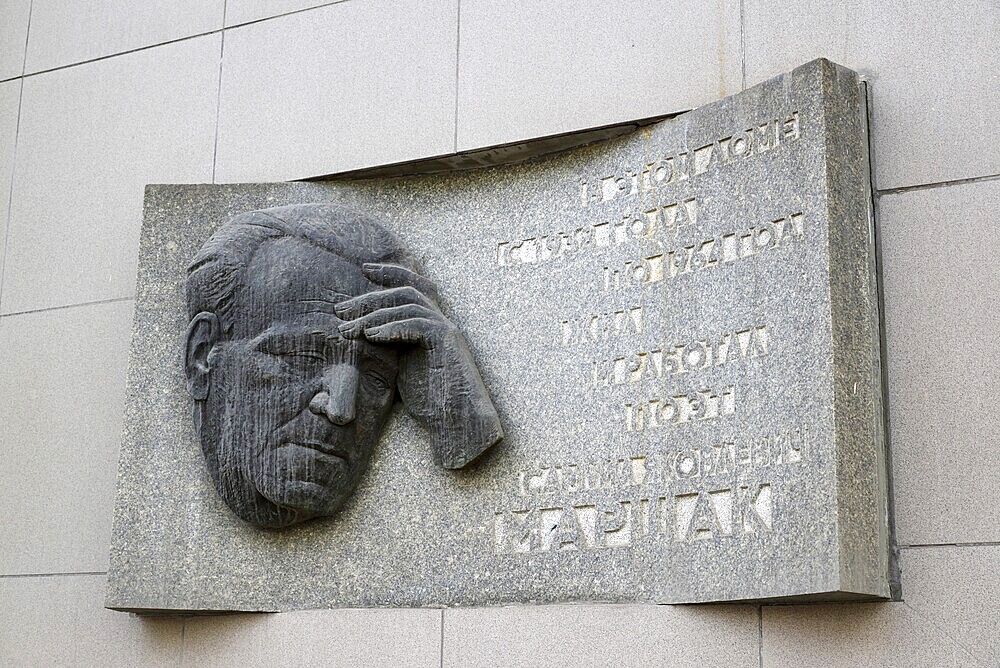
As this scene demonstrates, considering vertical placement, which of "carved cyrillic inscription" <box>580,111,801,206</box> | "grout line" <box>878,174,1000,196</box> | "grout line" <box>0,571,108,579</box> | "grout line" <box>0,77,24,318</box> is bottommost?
"grout line" <box>0,571,108,579</box>

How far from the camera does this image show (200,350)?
17.3ft

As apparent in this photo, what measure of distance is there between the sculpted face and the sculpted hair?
4 centimetres

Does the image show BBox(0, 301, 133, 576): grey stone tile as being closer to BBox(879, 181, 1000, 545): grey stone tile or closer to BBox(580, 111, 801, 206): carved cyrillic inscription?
BBox(580, 111, 801, 206): carved cyrillic inscription

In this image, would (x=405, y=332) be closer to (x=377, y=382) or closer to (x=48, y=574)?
(x=377, y=382)

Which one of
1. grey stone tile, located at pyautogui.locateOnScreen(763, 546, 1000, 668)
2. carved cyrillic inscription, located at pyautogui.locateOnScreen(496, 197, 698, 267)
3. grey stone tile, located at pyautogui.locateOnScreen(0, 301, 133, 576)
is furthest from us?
grey stone tile, located at pyautogui.locateOnScreen(0, 301, 133, 576)

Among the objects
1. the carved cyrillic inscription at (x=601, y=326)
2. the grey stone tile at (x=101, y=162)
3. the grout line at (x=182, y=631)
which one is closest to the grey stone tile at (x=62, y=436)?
the grey stone tile at (x=101, y=162)

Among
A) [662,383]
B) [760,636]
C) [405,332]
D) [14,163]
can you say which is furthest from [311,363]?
[14,163]

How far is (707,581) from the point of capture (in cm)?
433

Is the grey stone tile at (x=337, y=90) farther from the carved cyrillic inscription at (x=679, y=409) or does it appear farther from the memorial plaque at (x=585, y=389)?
the carved cyrillic inscription at (x=679, y=409)

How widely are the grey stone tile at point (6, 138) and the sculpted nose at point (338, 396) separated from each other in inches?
80.5

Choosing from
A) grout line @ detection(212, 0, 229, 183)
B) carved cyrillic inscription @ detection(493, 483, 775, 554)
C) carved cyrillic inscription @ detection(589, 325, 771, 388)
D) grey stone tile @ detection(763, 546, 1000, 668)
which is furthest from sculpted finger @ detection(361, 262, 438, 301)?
grey stone tile @ detection(763, 546, 1000, 668)

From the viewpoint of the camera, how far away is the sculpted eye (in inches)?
201

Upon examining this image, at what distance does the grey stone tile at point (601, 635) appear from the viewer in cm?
434

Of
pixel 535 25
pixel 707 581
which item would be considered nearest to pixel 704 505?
pixel 707 581
